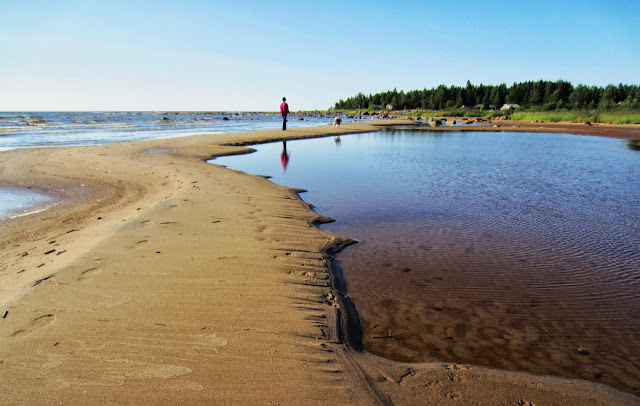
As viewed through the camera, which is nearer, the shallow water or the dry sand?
the dry sand

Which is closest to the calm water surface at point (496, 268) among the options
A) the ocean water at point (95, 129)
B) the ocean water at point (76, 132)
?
the ocean water at point (76, 132)

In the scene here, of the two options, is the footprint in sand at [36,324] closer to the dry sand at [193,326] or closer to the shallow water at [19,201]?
the dry sand at [193,326]

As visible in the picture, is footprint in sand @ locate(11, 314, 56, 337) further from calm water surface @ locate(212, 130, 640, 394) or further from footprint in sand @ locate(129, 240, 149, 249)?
calm water surface @ locate(212, 130, 640, 394)

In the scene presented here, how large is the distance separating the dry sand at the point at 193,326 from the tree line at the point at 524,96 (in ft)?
278

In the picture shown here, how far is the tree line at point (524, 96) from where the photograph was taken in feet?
271

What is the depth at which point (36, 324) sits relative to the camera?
3211 millimetres

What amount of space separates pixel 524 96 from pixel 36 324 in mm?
128720

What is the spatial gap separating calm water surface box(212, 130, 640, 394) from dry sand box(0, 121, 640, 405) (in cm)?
39

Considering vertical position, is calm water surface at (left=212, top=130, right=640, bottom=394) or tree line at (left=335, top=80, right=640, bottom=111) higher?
tree line at (left=335, top=80, right=640, bottom=111)

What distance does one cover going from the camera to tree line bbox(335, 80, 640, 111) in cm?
8256

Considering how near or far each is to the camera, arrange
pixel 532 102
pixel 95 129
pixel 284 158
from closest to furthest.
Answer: pixel 284 158
pixel 95 129
pixel 532 102

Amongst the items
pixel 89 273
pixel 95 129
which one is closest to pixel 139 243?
pixel 89 273

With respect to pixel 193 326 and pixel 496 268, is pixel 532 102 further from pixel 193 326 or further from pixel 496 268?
pixel 193 326

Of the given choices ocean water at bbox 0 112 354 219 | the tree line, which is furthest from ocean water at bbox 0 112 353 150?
the tree line
